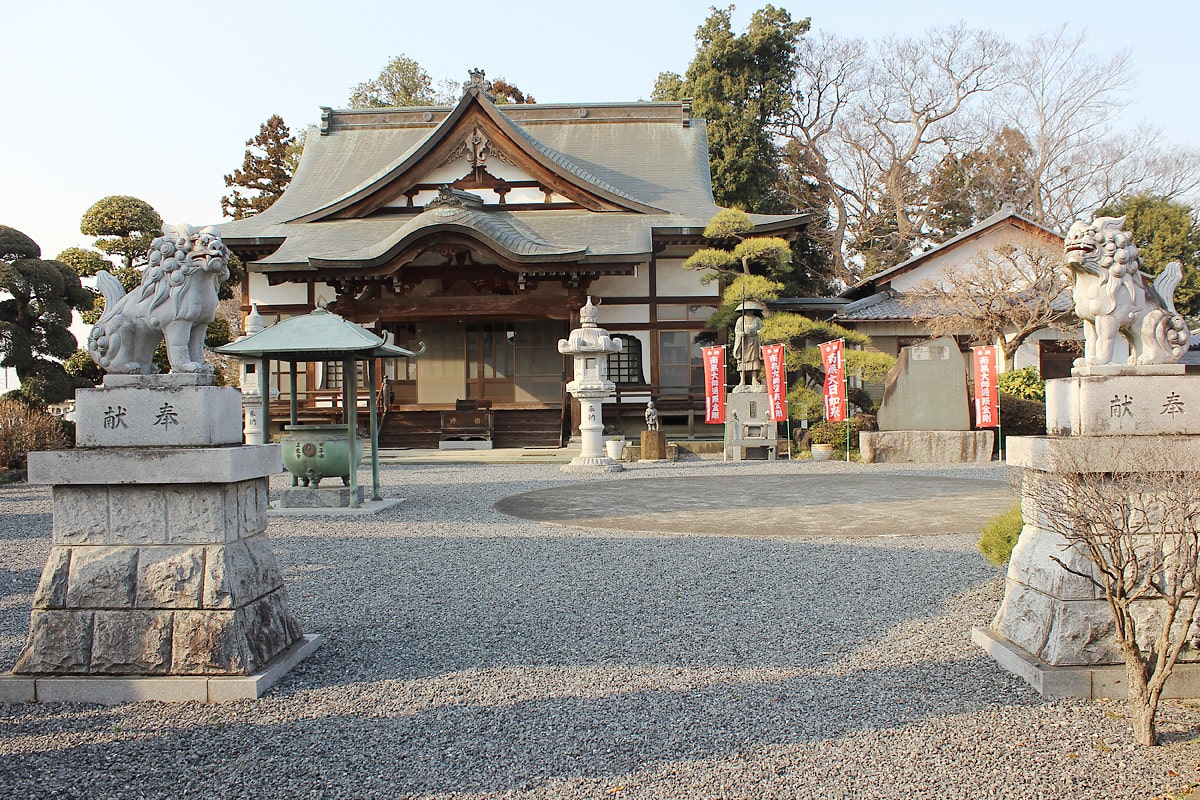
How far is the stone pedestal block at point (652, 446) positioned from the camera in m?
14.6

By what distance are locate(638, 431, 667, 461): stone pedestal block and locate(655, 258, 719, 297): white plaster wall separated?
517cm

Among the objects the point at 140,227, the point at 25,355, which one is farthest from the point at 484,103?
the point at 25,355

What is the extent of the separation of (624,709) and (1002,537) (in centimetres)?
259

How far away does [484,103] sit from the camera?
1892 cm

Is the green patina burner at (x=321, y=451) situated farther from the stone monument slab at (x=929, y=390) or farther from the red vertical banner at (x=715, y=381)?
the stone monument slab at (x=929, y=390)

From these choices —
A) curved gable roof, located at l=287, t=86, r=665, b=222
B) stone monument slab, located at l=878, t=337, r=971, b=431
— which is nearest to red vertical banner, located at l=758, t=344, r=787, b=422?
stone monument slab, located at l=878, t=337, r=971, b=431

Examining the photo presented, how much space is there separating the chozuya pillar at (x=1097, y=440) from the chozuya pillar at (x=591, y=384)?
9.53 metres

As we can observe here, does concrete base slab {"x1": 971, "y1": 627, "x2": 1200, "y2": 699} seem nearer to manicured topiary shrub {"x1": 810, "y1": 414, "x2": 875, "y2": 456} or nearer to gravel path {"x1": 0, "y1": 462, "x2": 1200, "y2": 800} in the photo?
gravel path {"x1": 0, "y1": 462, "x2": 1200, "y2": 800}

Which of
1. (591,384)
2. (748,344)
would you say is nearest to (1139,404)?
(591,384)

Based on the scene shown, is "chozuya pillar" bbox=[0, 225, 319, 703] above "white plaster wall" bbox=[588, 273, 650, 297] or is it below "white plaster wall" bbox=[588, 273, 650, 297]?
below

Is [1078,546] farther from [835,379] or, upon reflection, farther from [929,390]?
[835,379]

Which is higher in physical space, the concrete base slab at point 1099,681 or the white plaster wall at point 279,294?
the white plaster wall at point 279,294

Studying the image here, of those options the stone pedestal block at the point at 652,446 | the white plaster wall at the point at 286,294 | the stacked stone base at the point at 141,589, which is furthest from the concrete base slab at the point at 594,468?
the stacked stone base at the point at 141,589

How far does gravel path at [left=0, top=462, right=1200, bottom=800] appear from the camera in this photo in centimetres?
264
